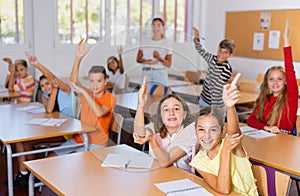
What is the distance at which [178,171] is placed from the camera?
2.07 meters

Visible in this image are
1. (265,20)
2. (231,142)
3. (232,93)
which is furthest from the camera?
(265,20)

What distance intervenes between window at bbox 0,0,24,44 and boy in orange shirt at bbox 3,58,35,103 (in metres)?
0.50

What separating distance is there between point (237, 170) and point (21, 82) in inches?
146

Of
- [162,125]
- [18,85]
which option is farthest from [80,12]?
[162,125]

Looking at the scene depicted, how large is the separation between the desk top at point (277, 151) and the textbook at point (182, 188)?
22.9 inches

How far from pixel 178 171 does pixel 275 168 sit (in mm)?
558

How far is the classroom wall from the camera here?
6.08m

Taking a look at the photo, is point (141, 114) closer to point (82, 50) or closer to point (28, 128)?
point (82, 50)

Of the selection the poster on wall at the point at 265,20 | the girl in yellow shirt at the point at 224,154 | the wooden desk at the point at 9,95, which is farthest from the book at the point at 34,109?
the poster on wall at the point at 265,20

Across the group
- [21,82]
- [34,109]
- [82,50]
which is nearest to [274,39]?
[21,82]

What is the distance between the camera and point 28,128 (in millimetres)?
2916

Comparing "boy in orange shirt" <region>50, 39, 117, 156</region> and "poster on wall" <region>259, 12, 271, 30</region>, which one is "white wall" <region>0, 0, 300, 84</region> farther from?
"boy in orange shirt" <region>50, 39, 117, 156</region>

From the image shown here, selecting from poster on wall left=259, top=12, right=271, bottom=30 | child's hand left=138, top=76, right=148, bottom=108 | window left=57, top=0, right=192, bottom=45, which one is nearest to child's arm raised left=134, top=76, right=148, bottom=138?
child's hand left=138, top=76, right=148, bottom=108

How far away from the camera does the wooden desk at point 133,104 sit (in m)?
2.23
